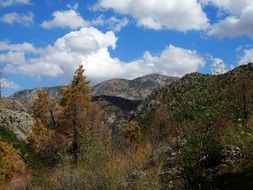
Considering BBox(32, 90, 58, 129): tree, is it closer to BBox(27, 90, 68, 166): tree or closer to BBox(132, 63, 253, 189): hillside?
BBox(27, 90, 68, 166): tree

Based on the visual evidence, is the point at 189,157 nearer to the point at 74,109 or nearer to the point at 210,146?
the point at 210,146

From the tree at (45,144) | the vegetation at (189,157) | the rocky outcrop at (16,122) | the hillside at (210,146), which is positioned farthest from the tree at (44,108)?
the hillside at (210,146)

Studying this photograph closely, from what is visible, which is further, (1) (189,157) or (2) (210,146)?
(2) (210,146)

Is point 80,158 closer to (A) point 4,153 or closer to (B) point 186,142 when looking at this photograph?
(B) point 186,142

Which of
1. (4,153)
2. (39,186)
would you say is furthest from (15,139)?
(39,186)

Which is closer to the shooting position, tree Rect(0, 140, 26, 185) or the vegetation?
the vegetation

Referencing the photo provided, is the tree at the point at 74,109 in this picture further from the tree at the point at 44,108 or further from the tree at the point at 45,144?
the tree at the point at 44,108

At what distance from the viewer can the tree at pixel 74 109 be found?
55.7 m

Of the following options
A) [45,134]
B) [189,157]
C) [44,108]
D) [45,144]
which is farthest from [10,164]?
[189,157]

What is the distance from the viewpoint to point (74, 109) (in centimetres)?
5603

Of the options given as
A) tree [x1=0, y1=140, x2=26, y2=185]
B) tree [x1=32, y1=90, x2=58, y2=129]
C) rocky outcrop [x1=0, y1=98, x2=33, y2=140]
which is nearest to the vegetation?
tree [x1=0, y1=140, x2=26, y2=185]

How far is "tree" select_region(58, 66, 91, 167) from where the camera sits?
55.7 metres

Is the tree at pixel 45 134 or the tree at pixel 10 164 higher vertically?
the tree at pixel 45 134

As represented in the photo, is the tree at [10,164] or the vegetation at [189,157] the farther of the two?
the tree at [10,164]
